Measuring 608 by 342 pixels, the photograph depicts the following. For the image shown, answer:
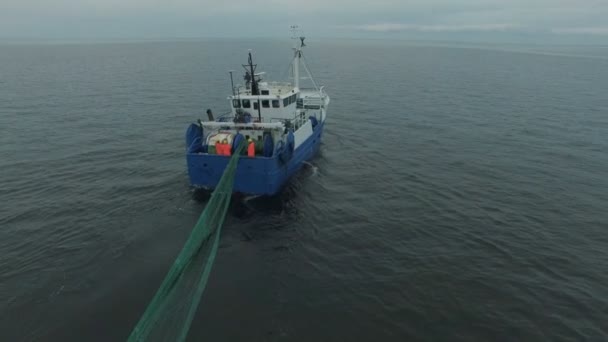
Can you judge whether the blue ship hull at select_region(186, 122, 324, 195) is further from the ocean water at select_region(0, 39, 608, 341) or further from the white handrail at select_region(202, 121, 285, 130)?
the white handrail at select_region(202, 121, 285, 130)

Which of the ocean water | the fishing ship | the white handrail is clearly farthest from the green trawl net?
the white handrail

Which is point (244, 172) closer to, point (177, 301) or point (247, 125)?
point (247, 125)

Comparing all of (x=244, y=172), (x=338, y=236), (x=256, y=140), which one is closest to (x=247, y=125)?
(x=256, y=140)

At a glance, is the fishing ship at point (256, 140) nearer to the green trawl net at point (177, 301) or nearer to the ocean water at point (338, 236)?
the ocean water at point (338, 236)

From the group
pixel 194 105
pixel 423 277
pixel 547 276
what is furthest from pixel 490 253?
pixel 194 105

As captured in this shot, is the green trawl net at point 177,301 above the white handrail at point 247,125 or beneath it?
beneath

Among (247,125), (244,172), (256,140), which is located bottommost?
(244,172)

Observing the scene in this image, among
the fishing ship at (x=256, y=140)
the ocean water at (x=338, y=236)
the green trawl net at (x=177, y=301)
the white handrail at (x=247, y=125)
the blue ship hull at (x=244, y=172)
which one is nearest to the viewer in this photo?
the green trawl net at (x=177, y=301)

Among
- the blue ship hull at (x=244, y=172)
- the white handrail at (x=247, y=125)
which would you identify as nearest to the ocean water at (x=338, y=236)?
the blue ship hull at (x=244, y=172)

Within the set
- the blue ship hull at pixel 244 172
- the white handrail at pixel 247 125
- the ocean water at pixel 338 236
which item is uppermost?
the white handrail at pixel 247 125
